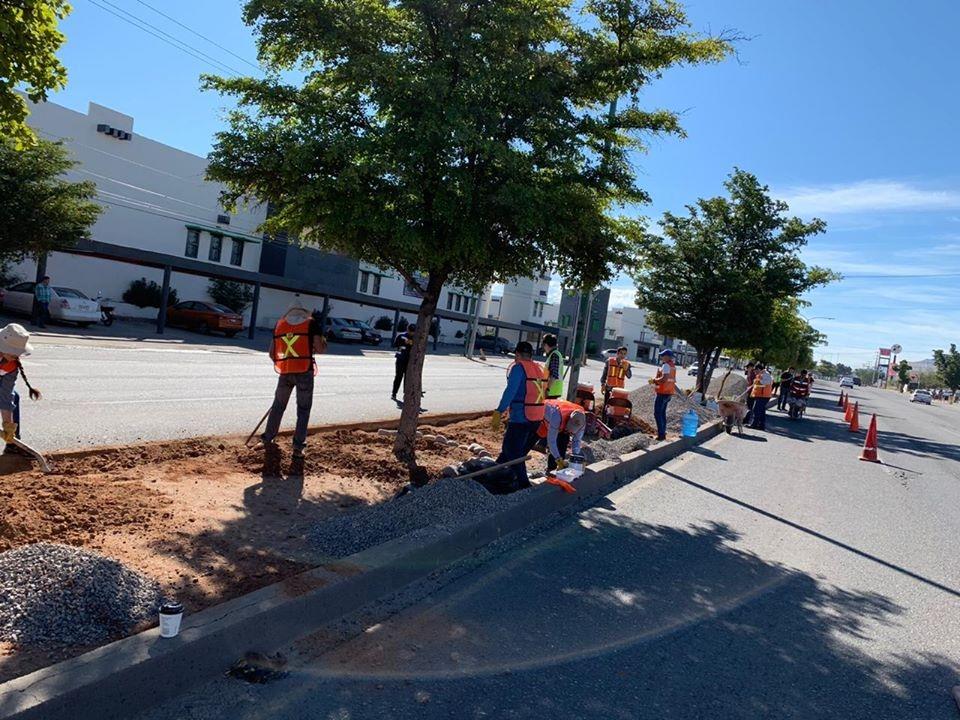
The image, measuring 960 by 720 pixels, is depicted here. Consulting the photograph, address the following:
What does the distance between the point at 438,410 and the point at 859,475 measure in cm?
752

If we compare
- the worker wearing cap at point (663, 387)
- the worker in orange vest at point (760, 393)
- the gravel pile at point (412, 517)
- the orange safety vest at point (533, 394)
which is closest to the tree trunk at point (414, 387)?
the orange safety vest at point (533, 394)

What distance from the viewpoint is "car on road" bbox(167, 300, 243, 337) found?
3259cm

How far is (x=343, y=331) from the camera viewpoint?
132 ft

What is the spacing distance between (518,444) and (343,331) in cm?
3374

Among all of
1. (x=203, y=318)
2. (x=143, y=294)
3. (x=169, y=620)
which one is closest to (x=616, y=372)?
(x=169, y=620)

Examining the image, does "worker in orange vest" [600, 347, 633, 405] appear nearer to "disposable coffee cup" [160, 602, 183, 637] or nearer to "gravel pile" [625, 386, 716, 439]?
"gravel pile" [625, 386, 716, 439]

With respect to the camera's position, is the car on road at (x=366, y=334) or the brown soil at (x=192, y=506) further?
the car on road at (x=366, y=334)

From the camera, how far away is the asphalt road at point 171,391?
9.05 m

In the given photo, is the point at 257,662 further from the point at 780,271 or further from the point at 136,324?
the point at 136,324

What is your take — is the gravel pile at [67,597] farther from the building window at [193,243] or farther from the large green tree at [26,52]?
the building window at [193,243]

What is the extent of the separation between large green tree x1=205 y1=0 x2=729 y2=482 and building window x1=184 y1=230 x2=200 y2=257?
33.4m

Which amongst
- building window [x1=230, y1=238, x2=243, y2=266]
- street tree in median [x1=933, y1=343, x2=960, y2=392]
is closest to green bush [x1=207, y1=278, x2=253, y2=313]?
building window [x1=230, y1=238, x2=243, y2=266]

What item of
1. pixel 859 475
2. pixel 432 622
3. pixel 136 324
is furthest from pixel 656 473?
pixel 136 324

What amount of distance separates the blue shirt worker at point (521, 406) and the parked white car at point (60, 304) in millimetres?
22342
